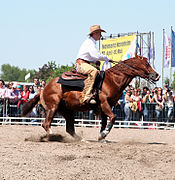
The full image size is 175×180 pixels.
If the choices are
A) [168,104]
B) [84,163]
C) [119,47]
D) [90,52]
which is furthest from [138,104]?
[119,47]

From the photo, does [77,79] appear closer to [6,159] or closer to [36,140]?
[36,140]

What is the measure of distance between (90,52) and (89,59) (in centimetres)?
32

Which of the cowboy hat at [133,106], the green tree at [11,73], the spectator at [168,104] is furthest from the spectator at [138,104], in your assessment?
the green tree at [11,73]

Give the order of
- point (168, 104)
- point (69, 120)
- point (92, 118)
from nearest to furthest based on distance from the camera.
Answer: point (69, 120) → point (168, 104) → point (92, 118)

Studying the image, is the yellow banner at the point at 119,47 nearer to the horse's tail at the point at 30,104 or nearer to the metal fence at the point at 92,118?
the metal fence at the point at 92,118

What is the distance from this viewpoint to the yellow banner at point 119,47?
34.4 m

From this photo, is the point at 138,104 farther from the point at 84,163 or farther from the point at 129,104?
the point at 84,163

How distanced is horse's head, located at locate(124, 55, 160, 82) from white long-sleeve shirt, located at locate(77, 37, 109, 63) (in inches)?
31.2

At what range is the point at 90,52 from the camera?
10.0m

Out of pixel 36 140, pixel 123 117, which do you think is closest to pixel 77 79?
pixel 36 140

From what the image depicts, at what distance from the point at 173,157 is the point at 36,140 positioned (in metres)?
3.83

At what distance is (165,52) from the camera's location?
3141 centimetres

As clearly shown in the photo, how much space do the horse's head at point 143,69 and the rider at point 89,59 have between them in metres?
0.79

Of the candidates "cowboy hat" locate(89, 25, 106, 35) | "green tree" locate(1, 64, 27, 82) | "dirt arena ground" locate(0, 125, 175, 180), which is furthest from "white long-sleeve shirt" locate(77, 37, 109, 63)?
"green tree" locate(1, 64, 27, 82)
